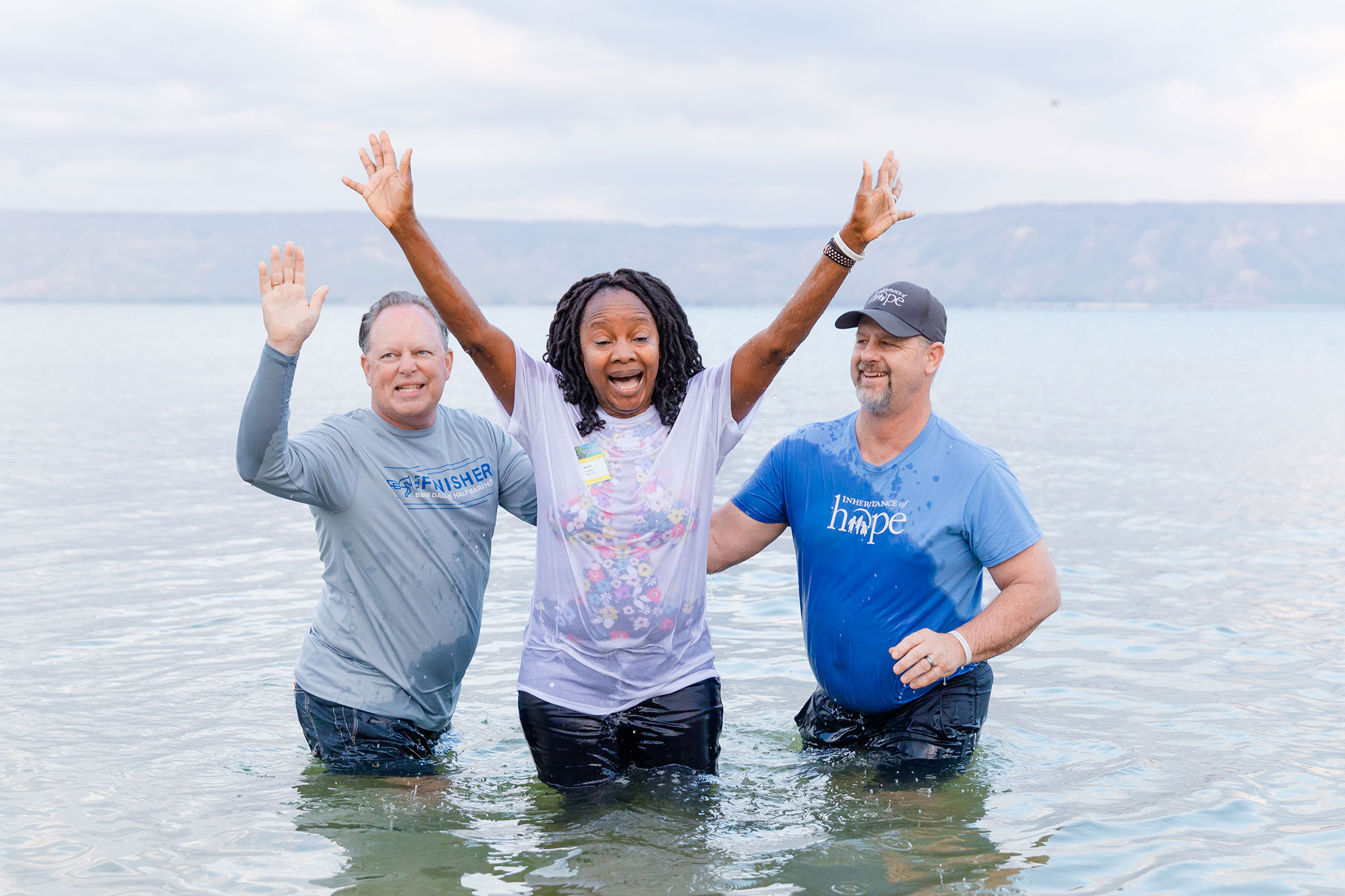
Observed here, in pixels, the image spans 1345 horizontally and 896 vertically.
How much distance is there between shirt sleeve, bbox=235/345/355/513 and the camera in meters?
5.12

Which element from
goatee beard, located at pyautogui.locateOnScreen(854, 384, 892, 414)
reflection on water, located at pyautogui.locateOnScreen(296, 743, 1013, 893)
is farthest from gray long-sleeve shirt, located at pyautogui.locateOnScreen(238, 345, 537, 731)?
goatee beard, located at pyautogui.locateOnScreen(854, 384, 892, 414)

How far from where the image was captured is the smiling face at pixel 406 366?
18.6 feet

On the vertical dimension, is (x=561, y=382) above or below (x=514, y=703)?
above

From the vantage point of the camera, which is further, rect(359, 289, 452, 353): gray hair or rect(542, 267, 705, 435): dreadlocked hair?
rect(359, 289, 452, 353): gray hair

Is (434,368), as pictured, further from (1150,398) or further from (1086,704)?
(1150,398)

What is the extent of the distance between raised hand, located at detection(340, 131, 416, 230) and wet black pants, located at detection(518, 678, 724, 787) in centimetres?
213

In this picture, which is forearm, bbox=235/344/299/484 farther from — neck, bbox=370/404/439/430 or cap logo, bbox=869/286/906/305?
cap logo, bbox=869/286/906/305

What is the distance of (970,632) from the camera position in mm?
5465

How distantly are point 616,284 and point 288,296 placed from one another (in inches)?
56.0

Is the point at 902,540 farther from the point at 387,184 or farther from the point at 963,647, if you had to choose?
the point at 387,184

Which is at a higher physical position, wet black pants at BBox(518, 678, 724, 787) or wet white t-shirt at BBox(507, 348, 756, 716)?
wet white t-shirt at BBox(507, 348, 756, 716)

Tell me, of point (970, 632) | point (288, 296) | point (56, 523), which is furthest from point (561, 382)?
point (56, 523)

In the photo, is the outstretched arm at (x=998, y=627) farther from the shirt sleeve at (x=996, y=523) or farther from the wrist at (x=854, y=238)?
the wrist at (x=854, y=238)

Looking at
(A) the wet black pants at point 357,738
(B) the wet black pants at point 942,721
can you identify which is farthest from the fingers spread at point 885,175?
(A) the wet black pants at point 357,738
